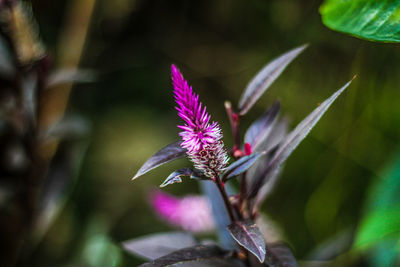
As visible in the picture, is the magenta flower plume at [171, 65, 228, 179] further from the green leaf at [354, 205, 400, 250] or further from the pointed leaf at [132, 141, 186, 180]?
the green leaf at [354, 205, 400, 250]

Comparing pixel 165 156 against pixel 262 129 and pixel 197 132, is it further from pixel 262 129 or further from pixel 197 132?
pixel 262 129

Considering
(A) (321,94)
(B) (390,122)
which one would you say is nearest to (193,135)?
(B) (390,122)

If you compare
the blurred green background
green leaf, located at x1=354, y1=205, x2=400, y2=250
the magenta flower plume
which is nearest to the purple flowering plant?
the magenta flower plume

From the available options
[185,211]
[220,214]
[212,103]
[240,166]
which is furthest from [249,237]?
[212,103]

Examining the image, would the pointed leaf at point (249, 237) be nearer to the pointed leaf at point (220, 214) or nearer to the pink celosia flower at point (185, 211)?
the pointed leaf at point (220, 214)

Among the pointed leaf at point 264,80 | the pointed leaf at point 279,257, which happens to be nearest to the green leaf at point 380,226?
the pointed leaf at point 279,257

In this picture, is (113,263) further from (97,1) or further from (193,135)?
(97,1)

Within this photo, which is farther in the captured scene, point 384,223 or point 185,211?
point 185,211
